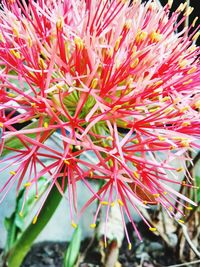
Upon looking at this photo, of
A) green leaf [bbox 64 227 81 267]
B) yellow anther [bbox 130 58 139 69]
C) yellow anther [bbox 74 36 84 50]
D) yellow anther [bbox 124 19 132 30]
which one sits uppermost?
yellow anther [bbox 124 19 132 30]

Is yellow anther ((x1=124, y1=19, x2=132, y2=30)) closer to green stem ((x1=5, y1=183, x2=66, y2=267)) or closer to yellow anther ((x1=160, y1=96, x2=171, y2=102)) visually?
yellow anther ((x1=160, y1=96, x2=171, y2=102))

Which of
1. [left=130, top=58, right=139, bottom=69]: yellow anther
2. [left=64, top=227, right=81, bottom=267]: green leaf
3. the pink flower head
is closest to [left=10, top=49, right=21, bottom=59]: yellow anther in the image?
the pink flower head

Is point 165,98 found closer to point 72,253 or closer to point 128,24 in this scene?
point 128,24

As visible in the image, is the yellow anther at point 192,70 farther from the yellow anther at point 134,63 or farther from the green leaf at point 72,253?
the green leaf at point 72,253

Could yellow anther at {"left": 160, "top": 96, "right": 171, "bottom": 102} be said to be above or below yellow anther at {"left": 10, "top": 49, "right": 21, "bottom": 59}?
below

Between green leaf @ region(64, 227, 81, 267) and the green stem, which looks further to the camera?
green leaf @ region(64, 227, 81, 267)

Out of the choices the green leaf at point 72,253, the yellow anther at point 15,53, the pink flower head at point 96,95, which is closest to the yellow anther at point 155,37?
the pink flower head at point 96,95
